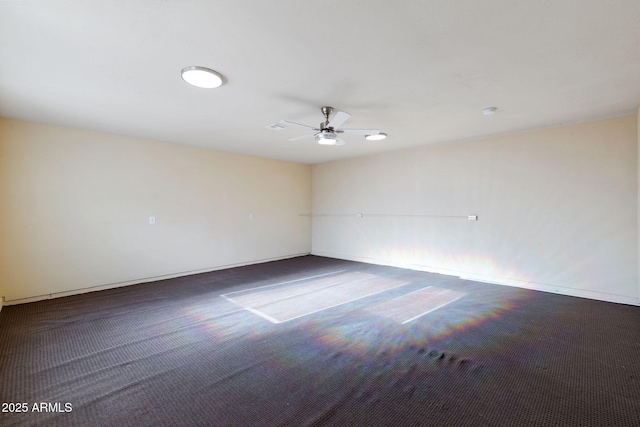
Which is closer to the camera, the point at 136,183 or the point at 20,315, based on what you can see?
the point at 20,315

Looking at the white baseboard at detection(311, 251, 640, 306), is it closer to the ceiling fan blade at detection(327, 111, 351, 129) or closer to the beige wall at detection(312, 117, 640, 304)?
the beige wall at detection(312, 117, 640, 304)

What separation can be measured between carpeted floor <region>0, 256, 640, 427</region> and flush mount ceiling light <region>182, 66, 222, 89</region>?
7.64 feet

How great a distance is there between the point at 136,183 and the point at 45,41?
2982mm

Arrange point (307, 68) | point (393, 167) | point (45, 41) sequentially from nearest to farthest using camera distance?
point (45, 41) → point (307, 68) → point (393, 167)

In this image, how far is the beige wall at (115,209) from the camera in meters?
3.66

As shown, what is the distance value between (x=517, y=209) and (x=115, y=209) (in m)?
6.18

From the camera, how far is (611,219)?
3.63 metres

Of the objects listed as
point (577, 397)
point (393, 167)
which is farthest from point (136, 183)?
point (577, 397)

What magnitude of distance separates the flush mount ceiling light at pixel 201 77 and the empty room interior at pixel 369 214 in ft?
0.07

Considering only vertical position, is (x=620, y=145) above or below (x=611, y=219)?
above

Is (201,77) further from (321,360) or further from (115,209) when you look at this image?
(115,209)

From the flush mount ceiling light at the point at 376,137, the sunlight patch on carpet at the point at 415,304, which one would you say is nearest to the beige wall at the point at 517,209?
the sunlight patch on carpet at the point at 415,304

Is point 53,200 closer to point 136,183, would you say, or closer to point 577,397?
point 136,183

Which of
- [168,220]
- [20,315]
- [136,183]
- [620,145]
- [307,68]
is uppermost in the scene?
[307,68]
